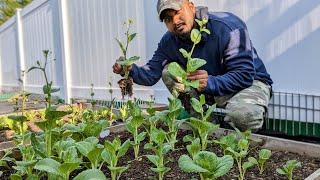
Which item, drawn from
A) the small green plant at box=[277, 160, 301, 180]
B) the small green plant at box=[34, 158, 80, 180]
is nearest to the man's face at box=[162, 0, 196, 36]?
the small green plant at box=[277, 160, 301, 180]

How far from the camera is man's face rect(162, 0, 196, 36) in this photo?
2.12 meters

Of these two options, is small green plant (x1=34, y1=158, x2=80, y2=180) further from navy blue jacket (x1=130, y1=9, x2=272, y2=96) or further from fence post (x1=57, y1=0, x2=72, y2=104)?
fence post (x1=57, y1=0, x2=72, y2=104)

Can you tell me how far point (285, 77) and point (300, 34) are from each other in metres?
0.26

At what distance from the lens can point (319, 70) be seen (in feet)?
8.13

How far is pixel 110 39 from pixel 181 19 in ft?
7.47

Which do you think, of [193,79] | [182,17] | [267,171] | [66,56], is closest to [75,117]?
[182,17]

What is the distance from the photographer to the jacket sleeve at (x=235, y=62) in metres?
2.11

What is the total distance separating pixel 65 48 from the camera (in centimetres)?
516

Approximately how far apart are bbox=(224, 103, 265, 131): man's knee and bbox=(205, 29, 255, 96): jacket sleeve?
0.28 ft

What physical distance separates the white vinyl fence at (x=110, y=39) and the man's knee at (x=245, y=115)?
0.49 meters

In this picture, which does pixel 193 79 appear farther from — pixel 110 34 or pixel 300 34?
pixel 110 34

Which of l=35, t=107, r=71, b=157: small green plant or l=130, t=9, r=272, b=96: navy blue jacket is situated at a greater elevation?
l=130, t=9, r=272, b=96: navy blue jacket

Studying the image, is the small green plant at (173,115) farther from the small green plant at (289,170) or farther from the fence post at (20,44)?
the fence post at (20,44)

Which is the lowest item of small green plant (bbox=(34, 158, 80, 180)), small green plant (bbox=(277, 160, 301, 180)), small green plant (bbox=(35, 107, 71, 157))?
small green plant (bbox=(277, 160, 301, 180))
